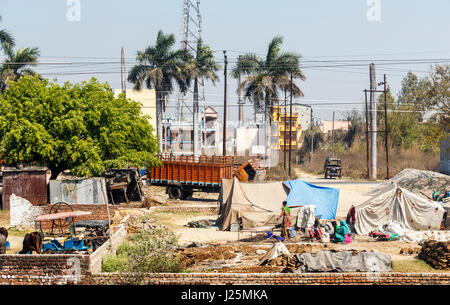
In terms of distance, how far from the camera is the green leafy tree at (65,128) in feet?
81.0

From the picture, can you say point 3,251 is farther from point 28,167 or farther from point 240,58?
point 240,58

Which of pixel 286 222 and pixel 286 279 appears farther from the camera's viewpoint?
pixel 286 222

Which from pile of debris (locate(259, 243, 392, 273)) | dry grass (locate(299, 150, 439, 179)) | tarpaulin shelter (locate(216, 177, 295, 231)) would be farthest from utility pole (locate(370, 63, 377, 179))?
pile of debris (locate(259, 243, 392, 273))

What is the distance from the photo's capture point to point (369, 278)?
13.0 m

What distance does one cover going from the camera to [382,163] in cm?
5091

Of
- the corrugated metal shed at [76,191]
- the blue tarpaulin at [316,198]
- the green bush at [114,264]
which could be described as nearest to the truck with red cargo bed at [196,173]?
the corrugated metal shed at [76,191]

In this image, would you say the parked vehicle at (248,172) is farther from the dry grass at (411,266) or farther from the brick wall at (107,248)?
the dry grass at (411,266)

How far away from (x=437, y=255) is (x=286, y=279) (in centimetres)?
518

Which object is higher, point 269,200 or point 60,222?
point 269,200

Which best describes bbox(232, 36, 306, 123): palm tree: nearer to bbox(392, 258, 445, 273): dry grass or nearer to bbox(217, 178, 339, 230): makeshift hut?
bbox(217, 178, 339, 230): makeshift hut

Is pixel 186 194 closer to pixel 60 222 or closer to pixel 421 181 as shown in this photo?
pixel 60 222

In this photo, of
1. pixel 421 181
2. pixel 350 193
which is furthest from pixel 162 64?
pixel 421 181
